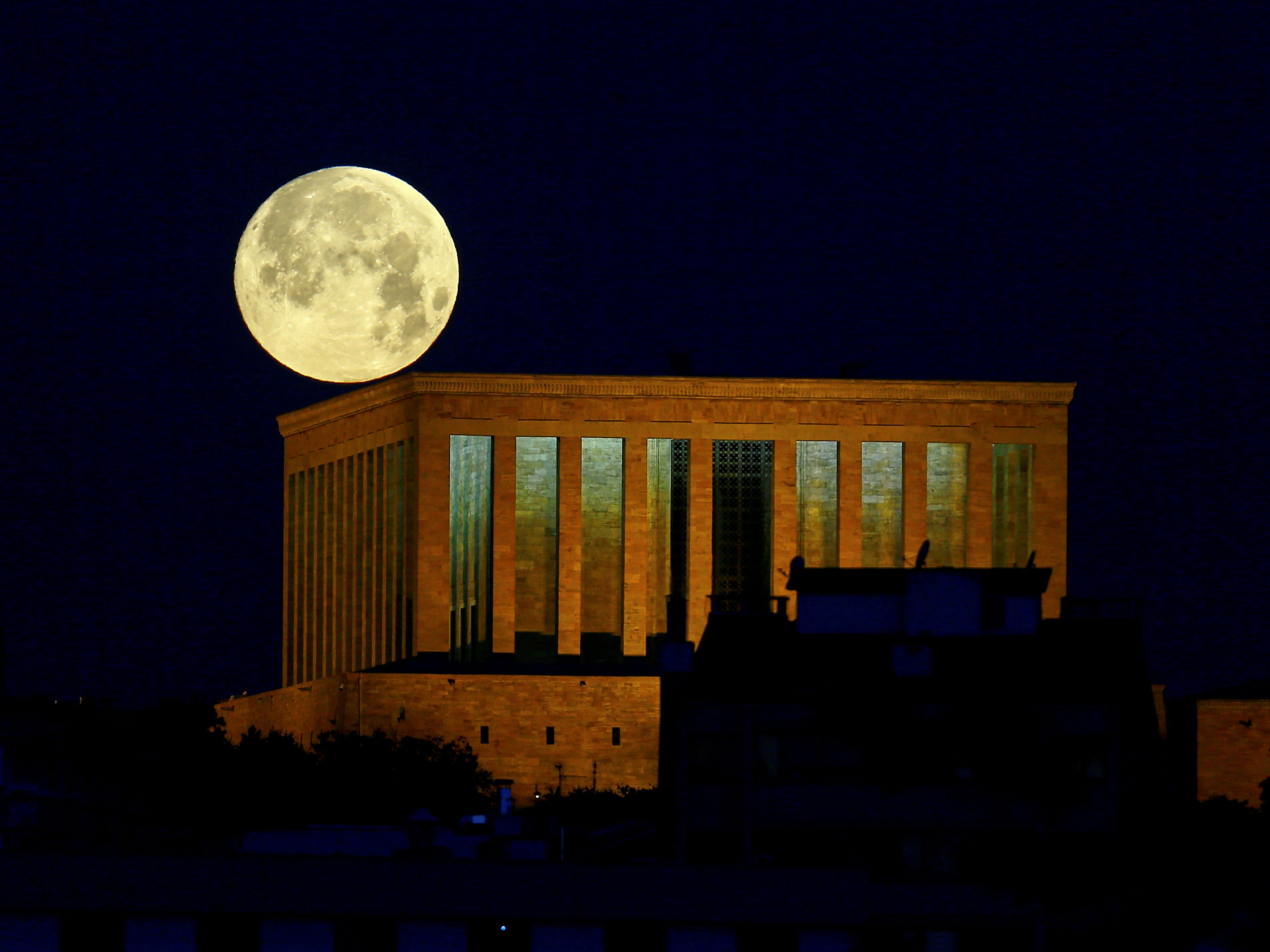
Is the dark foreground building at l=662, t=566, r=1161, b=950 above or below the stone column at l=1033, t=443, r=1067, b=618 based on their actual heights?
below

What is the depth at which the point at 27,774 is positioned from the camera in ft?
303

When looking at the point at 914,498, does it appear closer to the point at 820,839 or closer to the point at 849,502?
the point at 849,502

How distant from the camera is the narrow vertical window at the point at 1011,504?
5241 inches

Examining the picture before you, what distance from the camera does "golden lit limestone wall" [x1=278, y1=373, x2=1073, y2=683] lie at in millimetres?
128375

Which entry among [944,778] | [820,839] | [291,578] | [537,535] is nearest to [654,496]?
[537,535]

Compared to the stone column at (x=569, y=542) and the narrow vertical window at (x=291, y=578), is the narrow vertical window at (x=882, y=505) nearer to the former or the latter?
the stone column at (x=569, y=542)

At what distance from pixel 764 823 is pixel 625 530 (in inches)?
2578

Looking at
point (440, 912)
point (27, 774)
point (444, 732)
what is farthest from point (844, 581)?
point (444, 732)

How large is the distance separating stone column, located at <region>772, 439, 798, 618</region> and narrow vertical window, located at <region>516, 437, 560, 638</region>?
9.89 meters

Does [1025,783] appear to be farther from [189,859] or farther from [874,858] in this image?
[189,859]

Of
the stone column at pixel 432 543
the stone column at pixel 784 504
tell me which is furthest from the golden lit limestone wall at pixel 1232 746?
the stone column at pixel 432 543

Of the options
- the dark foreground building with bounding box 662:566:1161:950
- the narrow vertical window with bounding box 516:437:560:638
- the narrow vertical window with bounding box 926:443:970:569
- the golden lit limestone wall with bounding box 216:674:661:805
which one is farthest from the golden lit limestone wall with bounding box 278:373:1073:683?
the dark foreground building with bounding box 662:566:1161:950

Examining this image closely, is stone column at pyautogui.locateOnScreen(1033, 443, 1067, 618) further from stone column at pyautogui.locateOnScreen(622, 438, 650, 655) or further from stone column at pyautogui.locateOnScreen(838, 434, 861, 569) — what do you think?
stone column at pyautogui.locateOnScreen(622, 438, 650, 655)

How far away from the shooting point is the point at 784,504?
131 m
